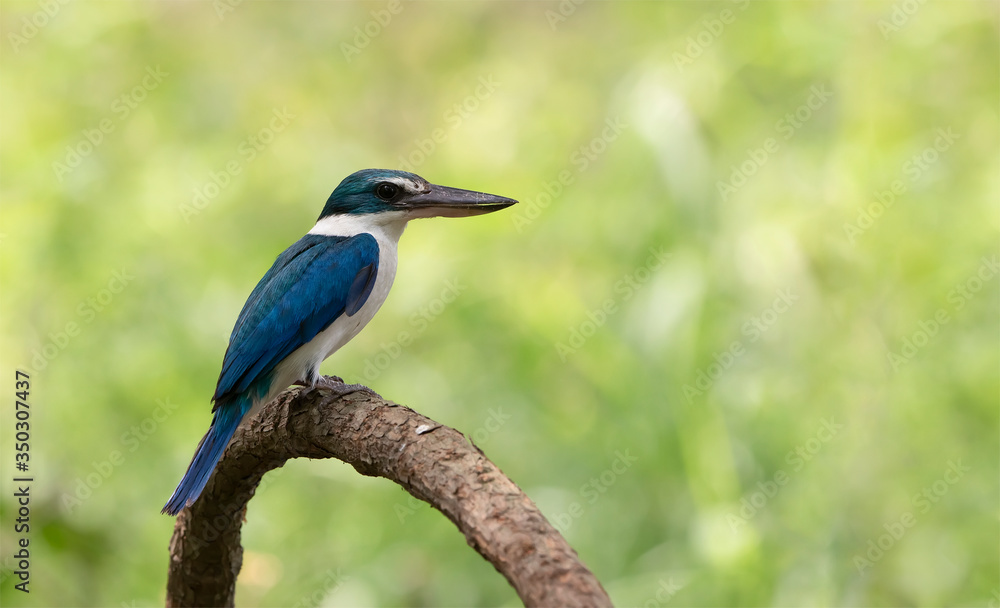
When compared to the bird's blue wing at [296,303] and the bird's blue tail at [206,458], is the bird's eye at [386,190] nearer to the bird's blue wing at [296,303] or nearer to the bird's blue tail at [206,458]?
the bird's blue wing at [296,303]

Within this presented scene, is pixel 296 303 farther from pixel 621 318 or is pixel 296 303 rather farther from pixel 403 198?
pixel 621 318

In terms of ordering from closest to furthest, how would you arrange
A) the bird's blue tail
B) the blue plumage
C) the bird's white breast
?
the bird's blue tail
the blue plumage
the bird's white breast

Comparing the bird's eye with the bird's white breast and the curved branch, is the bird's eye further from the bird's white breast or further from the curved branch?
the curved branch

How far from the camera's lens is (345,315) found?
2.57m

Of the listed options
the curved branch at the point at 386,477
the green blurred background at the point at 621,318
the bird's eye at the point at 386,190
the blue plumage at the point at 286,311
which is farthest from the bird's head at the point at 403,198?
the green blurred background at the point at 621,318

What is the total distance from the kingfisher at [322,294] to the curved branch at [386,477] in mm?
87

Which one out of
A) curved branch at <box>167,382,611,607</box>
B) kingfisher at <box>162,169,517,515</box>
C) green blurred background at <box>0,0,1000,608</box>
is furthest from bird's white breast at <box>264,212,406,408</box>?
green blurred background at <box>0,0,1000,608</box>

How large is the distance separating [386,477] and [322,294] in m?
0.81

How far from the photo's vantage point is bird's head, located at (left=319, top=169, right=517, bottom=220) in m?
2.60

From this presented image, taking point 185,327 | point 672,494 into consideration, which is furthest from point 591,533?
point 185,327

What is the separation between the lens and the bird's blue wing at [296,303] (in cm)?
235

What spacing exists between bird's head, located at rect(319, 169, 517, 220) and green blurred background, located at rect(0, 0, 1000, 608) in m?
1.33

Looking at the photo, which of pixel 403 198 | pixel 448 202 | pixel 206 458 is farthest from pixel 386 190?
pixel 206 458

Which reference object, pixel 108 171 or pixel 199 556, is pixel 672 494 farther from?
pixel 108 171
